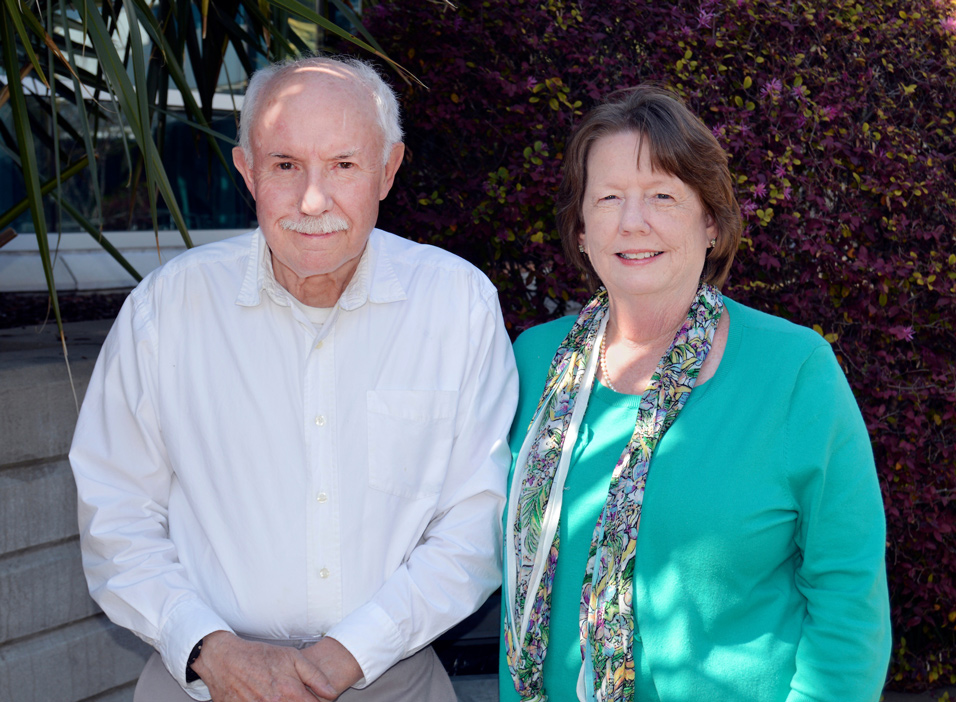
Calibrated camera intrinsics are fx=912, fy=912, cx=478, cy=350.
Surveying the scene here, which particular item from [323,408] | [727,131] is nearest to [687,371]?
[323,408]

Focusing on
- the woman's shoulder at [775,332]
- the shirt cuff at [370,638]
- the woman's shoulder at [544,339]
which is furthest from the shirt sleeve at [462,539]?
the woman's shoulder at [775,332]

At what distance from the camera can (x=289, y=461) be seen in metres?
2.06

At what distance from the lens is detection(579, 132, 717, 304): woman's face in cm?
204

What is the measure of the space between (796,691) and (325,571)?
39.8 inches

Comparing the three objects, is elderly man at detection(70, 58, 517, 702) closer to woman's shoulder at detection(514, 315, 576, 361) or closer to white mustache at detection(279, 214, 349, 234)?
white mustache at detection(279, 214, 349, 234)

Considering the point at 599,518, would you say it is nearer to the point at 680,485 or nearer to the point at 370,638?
the point at 680,485

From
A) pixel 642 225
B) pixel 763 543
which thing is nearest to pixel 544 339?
pixel 642 225

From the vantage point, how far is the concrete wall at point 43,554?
2729 mm

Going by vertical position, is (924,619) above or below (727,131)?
below

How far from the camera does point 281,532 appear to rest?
2.03 meters

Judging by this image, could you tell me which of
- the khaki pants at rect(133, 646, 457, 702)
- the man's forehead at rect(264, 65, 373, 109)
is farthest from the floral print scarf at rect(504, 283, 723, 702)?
the man's forehead at rect(264, 65, 373, 109)

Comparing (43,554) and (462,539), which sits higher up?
(462,539)

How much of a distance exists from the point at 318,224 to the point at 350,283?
7.3 inches

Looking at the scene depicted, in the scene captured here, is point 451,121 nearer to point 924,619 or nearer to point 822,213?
point 822,213
